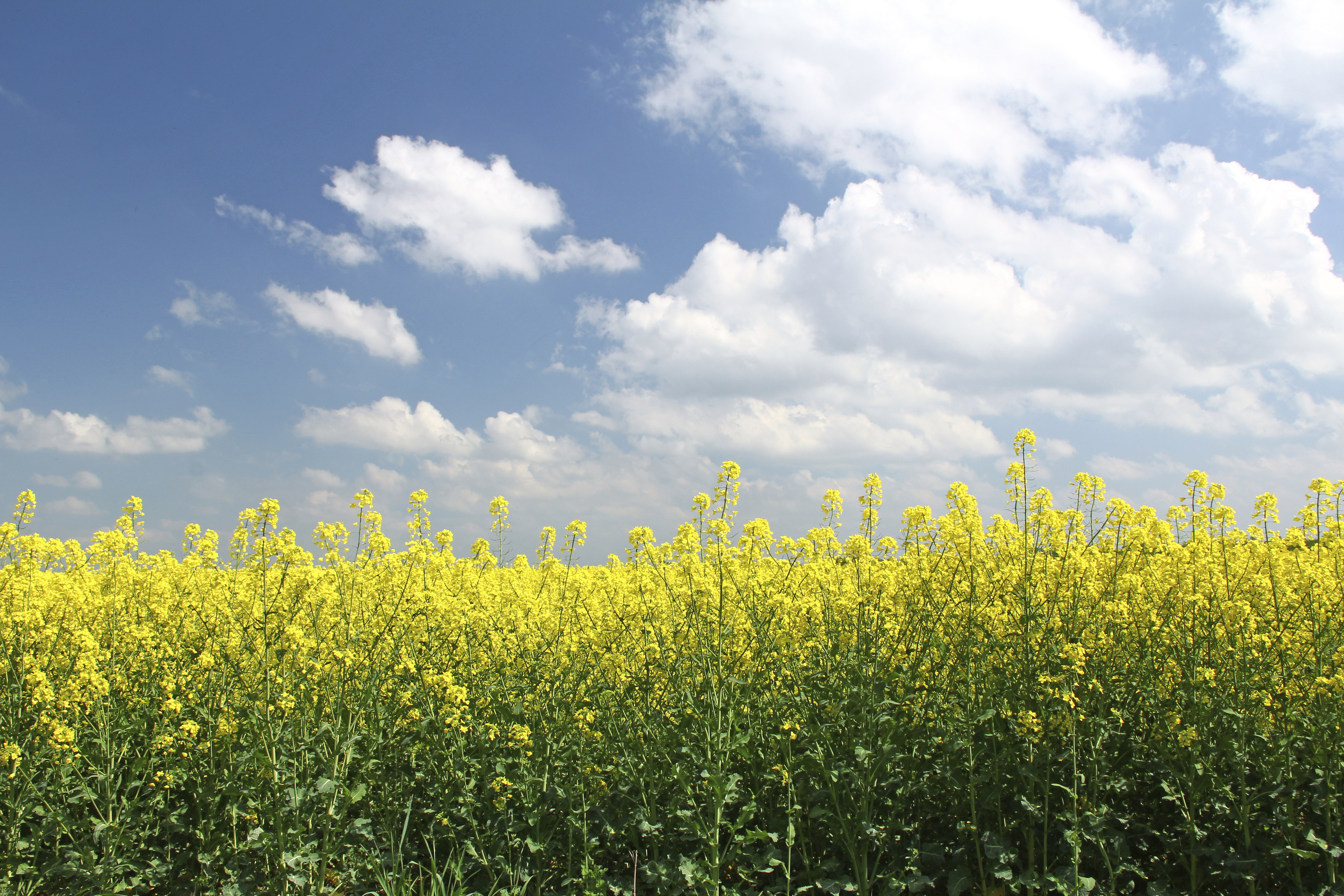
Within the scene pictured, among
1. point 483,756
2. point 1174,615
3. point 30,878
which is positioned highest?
point 1174,615

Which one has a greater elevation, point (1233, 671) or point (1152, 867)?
point (1233, 671)

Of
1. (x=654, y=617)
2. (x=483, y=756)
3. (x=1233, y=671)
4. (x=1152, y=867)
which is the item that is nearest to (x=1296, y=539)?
(x=1233, y=671)

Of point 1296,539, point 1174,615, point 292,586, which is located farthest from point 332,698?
point 1296,539

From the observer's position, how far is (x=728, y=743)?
3.67 metres

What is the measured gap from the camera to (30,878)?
13.4 feet

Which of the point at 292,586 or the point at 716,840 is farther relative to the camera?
the point at 292,586

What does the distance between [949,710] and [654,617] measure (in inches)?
103

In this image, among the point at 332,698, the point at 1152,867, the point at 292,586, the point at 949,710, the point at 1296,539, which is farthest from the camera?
the point at 1296,539

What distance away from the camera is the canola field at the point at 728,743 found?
3.59 meters

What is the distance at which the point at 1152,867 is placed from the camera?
3732 millimetres

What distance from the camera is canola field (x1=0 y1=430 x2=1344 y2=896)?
359 cm

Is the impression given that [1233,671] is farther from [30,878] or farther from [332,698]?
[30,878]

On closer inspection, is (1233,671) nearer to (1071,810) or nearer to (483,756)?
(1071,810)

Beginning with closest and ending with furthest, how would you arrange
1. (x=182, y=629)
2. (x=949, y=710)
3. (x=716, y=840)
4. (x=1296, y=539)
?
(x=716, y=840) < (x=949, y=710) < (x=182, y=629) < (x=1296, y=539)
